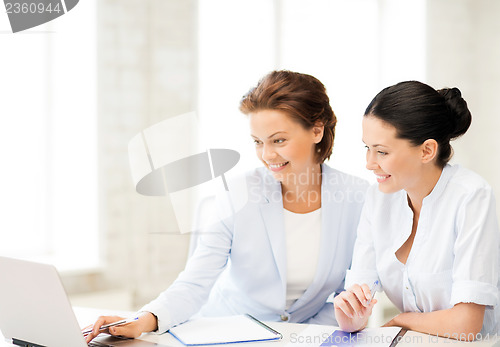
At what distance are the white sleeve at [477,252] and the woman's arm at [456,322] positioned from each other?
28 mm

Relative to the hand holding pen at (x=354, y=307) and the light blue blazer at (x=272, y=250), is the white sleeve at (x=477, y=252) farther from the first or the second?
the light blue blazer at (x=272, y=250)

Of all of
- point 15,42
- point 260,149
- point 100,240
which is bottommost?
point 100,240

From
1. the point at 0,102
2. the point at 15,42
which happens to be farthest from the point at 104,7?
the point at 0,102

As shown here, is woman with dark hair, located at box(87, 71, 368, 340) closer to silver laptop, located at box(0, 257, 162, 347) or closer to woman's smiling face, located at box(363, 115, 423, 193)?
woman's smiling face, located at box(363, 115, 423, 193)

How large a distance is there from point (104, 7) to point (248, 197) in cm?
147

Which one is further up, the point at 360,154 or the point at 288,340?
the point at 360,154

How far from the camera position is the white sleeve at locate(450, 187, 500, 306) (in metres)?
1.46

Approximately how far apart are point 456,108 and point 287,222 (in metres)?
0.67

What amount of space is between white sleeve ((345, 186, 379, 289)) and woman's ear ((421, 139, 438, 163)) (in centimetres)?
23

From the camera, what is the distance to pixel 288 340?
1.46 metres

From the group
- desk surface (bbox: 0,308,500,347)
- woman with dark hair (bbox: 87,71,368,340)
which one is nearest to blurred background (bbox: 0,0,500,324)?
woman with dark hair (bbox: 87,71,368,340)

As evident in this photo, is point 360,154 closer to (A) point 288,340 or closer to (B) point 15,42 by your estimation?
(B) point 15,42

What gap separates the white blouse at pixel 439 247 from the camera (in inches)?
58.4

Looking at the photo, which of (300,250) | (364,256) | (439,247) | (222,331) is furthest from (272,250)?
(439,247)
